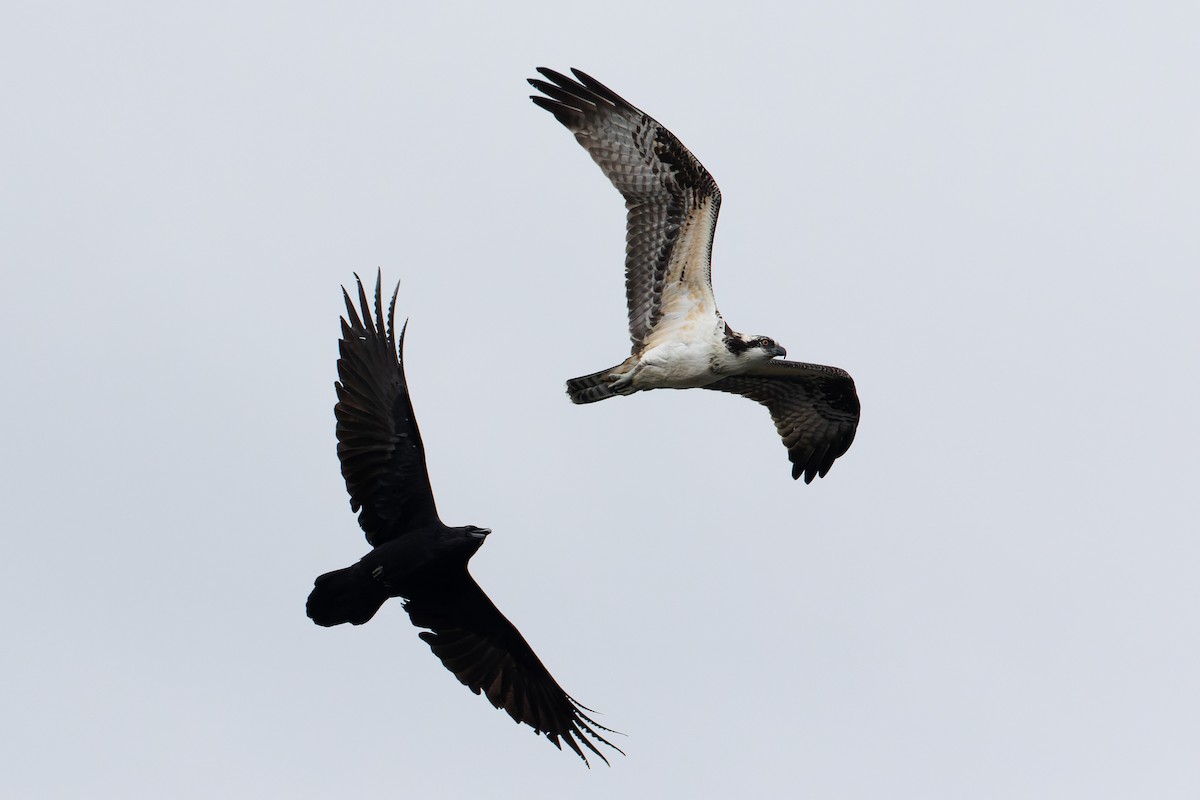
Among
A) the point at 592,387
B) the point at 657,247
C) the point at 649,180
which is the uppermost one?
the point at 649,180

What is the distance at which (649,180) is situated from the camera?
667 inches

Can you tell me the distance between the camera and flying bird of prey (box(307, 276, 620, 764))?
15.0 meters

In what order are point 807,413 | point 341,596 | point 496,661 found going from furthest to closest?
point 807,413
point 496,661
point 341,596

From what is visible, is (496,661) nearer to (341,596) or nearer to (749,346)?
(341,596)

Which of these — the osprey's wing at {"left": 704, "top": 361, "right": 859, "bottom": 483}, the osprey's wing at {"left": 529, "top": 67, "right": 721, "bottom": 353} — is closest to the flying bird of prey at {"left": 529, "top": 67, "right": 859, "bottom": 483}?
the osprey's wing at {"left": 529, "top": 67, "right": 721, "bottom": 353}

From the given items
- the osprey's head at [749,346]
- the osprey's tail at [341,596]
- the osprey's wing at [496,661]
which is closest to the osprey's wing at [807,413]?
the osprey's head at [749,346]

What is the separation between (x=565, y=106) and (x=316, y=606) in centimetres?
561

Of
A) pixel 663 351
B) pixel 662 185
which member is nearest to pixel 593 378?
pixel 663 351

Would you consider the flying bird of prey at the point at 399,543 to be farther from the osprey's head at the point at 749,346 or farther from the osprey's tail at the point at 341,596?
the osprey's head at the point at 749,346

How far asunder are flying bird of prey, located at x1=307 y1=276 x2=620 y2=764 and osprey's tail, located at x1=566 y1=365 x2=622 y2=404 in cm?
206

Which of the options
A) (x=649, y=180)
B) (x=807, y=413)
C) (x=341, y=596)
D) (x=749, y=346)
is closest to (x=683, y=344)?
(x=749, y=346)

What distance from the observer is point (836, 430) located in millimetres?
19656

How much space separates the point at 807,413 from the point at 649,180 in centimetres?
405

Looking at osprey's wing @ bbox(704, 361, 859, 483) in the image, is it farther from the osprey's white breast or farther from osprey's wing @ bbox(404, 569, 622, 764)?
osprey's wing @ bbox(404, 569, 622, 764)
